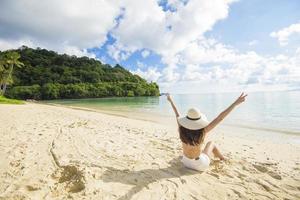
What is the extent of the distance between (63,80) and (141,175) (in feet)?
354

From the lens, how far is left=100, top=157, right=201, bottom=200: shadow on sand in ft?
14.4

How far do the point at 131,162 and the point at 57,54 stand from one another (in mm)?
128034

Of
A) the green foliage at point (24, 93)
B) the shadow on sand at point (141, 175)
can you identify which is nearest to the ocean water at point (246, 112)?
the shadow on sand at point (141, 175)

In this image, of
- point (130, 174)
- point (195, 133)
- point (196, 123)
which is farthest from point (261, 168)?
point (130, 174)

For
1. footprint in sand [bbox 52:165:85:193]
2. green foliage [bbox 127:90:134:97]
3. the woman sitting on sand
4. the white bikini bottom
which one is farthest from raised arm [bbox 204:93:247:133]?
green foliage [bbox 127:90:134:97]

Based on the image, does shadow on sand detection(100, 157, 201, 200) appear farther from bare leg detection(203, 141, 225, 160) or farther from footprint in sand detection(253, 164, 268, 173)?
footprint in sand detection(253, 164, 268, 173)

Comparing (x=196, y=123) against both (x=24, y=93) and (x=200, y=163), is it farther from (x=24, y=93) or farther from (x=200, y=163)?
(x=24, y=93)

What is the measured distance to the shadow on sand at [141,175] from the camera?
14.4ft

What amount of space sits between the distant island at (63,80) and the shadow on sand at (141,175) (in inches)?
3690

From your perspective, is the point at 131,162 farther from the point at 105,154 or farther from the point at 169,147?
the point at 169,147

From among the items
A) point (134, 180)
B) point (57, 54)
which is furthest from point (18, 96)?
point (134, 180)

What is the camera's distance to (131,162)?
556cm

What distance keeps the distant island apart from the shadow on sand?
93.7m

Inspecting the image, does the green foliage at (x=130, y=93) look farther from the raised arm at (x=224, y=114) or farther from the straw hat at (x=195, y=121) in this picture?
the raised arm at (x=224, y=114)
